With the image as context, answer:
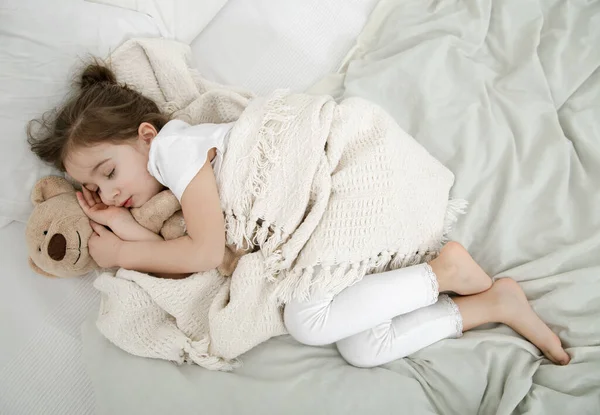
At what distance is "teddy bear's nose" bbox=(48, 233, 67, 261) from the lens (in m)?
0.92

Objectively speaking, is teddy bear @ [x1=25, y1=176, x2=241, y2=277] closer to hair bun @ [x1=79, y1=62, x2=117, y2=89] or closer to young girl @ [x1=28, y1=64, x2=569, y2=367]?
young girl @ [x1=28, y1=64, x2=569, y2=367]

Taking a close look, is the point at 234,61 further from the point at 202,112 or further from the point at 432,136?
the point at 432,136

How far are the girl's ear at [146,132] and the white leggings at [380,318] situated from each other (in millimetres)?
473

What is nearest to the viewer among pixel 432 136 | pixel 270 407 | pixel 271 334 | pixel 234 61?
pixel 270 407

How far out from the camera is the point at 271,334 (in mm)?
974

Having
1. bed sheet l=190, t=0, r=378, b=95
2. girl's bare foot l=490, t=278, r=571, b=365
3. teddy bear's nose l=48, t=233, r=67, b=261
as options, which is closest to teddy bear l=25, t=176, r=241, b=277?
teddy bear's nose l=48, t=233, r=67, b=261

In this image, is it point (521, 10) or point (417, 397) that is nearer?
point (417, 397)

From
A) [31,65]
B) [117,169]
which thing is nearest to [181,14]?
[31,65]

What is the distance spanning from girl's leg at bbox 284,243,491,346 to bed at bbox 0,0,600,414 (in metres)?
0.09

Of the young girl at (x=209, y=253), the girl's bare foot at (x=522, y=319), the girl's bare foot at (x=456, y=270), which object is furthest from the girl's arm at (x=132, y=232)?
the girl's bare foot at (x=522, y=319)

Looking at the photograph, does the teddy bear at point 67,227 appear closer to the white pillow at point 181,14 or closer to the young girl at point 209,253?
the young girl at point 209,253

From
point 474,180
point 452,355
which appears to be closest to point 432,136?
point 474,180

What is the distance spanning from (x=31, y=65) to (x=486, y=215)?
111cm

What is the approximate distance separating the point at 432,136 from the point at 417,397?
58 cm
